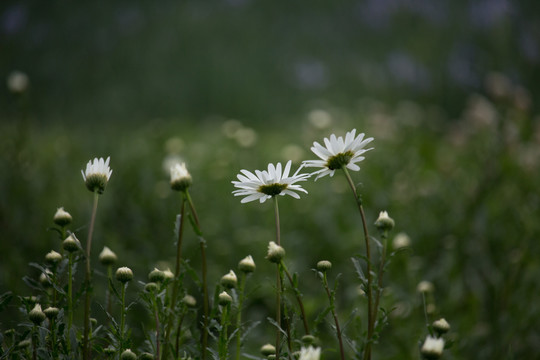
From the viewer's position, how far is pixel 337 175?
254 cm

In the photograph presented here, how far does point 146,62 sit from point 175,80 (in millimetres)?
476

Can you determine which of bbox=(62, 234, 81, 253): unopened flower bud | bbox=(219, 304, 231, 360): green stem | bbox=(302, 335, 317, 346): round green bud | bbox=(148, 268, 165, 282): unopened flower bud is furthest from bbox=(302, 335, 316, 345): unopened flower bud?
bbox=(62, 234, 81, 253): unopened flower bud

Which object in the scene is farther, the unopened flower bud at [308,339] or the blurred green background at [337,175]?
the blurred green background at [337,175]

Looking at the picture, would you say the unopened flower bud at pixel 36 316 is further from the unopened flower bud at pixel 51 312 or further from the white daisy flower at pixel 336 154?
the white daisy flower at pixel 336 154

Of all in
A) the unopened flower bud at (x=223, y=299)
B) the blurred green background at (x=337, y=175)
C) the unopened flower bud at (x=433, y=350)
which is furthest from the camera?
the blurred green background at (x=337, y=175)

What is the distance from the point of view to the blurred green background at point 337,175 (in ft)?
5.05

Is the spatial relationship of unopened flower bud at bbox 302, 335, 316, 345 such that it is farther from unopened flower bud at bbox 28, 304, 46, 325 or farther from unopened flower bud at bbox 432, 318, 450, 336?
unopened flower bud at bbox 28, 304, 46, 325

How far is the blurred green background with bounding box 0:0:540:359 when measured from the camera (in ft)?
5.05

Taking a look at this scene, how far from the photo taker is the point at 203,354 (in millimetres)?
631

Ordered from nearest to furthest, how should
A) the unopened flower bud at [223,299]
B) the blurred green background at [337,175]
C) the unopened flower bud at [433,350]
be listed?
1. the unopened flower bud at [433,350]
2. the unopened flower bud at [223,299]
3. the blurred green background at [337,175]

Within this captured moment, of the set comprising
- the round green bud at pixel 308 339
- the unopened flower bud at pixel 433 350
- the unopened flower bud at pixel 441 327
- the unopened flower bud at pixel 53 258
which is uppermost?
the unopened flower bud at pixel 53 258

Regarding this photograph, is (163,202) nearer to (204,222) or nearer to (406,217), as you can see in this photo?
(204,222)

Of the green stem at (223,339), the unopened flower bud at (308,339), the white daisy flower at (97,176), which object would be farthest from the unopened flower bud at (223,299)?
the white daisy flower at (97,176)

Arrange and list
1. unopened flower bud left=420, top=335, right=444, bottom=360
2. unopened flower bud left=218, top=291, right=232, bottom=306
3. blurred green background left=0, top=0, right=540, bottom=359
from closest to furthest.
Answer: unopened flower bud left=420, top=335, right=444, bottom=360 < unopened flower bud left=218, top=291, right=232, bottom=306 < blurred green background left=0, top=0, right=540, bottom=359
